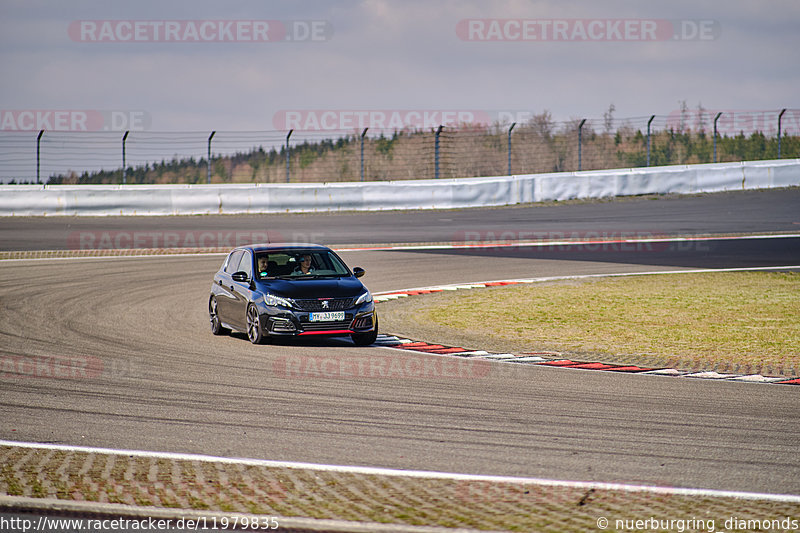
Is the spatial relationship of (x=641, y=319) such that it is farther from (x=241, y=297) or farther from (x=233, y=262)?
(x=233, y=262)

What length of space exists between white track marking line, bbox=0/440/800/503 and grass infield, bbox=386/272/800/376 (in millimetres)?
5392

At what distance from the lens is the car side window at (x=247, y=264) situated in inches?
548

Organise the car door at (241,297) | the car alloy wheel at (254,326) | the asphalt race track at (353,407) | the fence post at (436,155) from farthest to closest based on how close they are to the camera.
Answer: the fence post at (436,155) < the car door at (241,297) < the car alloy wheel at (254,326) < the asphalt race track at (353,407)

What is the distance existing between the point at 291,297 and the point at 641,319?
589cm

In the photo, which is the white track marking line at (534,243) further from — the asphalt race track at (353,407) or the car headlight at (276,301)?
the car headlight at (276,301)

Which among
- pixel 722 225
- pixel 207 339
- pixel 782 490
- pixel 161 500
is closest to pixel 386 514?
pixel 161 500

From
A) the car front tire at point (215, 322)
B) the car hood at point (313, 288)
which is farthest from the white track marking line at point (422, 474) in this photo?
the car front tire at point (215, 322)

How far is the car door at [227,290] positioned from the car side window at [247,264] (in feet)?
0.43

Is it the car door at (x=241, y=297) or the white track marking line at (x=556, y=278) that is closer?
the car door at (x=241, y=297)

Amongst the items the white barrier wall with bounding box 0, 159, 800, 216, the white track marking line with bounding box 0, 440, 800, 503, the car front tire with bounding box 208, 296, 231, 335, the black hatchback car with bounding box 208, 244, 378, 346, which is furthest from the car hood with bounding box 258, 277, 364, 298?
the white barrier wall with bounding box 0, 159, 800, 216

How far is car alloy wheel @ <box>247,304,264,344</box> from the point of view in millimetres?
13141

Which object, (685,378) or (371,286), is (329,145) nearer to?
(371,286)

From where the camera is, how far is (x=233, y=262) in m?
14.8

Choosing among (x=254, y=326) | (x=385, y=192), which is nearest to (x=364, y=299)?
(x=254, y=326)
